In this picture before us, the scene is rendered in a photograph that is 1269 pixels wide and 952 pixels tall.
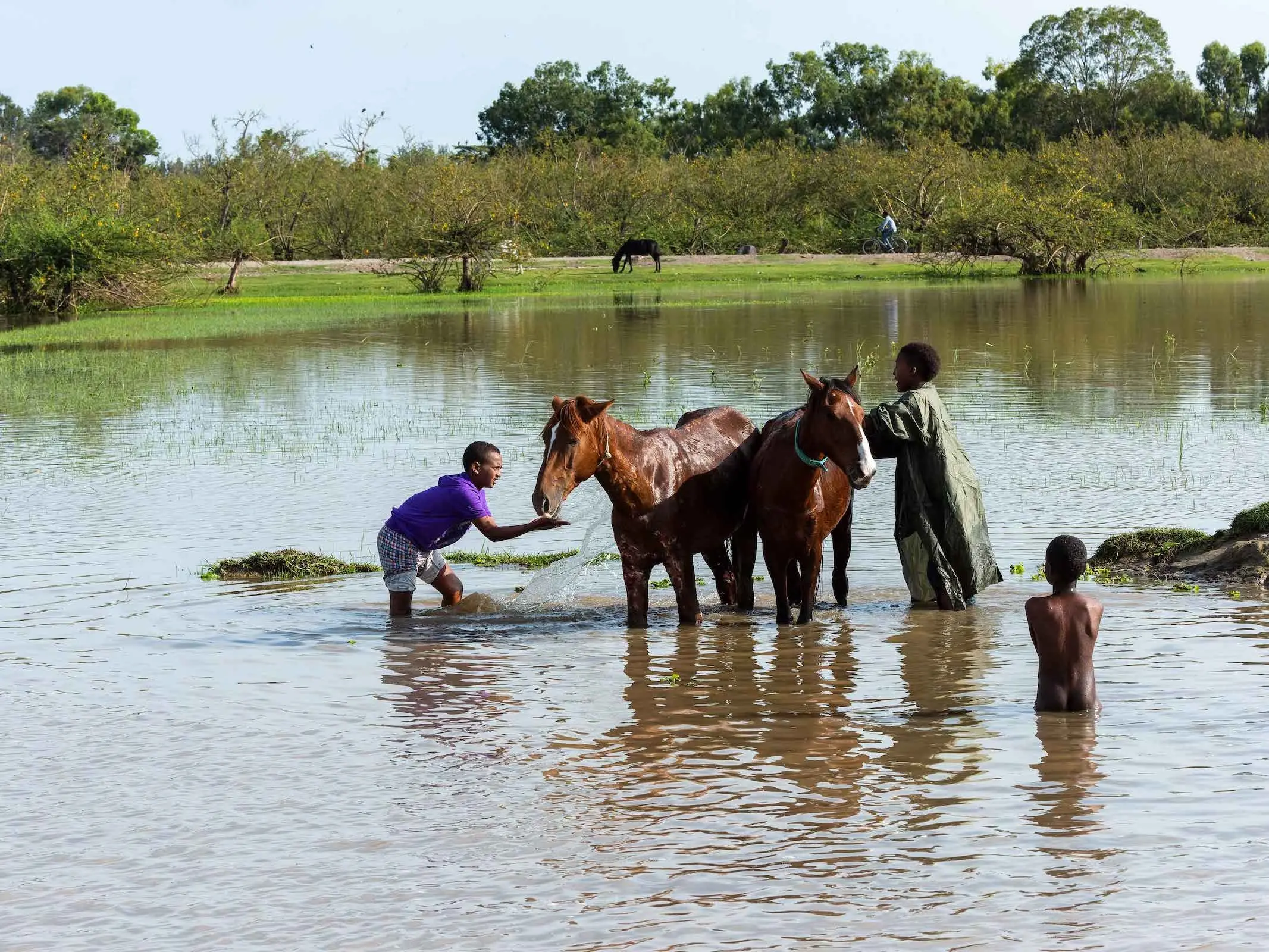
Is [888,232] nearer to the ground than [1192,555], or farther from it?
farther from it

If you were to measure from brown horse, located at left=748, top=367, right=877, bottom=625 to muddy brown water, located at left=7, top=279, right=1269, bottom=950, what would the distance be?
36cm

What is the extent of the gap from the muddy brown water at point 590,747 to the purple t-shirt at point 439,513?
0.49 metres

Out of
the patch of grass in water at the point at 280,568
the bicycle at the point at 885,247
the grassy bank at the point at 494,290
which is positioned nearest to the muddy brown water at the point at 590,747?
the patch of grass in water at the point at 280,568

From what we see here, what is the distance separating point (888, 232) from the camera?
50.7m

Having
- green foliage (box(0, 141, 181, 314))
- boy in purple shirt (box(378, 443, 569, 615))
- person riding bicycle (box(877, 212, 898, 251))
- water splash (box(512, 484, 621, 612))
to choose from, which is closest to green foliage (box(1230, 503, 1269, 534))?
water splash (box(512, 484, 621, 612))

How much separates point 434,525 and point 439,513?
0.07m

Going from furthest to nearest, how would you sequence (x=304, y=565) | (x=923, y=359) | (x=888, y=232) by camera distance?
(x=888, y=232) < (x=304, y=565) < (x=923, y=359)

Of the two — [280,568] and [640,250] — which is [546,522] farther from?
[640,250]

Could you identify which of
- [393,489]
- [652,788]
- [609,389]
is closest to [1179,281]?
[609,389]

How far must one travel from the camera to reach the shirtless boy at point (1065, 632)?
6.72m

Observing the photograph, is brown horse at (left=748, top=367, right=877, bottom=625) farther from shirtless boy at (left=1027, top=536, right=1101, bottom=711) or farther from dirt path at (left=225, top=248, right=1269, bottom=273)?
dirt path at (left=225, top=248, right=1269, bottom=273)

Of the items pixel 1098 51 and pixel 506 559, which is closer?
pixel 506 559

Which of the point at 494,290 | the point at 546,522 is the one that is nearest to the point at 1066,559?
the point at 546,522

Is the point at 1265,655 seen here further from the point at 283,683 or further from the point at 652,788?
the point at 283,683
